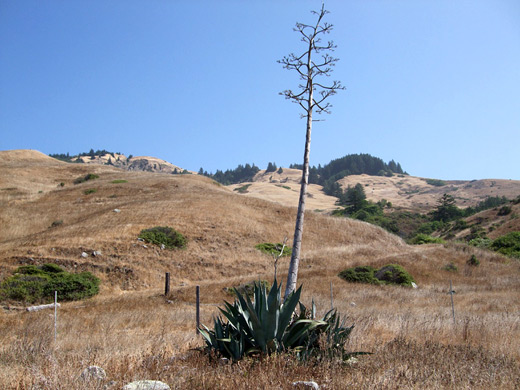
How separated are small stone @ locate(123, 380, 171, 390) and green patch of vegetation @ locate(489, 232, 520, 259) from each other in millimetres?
42246

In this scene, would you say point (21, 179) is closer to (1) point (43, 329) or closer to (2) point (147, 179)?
(2) point (147, 179)

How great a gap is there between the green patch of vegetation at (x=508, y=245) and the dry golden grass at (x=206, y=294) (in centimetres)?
566

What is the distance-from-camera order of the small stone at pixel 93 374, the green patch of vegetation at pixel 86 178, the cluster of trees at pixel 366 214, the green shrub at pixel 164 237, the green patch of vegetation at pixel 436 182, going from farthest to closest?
the green patch of vegetation at pixel 436 182 → the cluster of trees at pixel 366 214 → the green patch of vegetation at pixel 86 178 → the green shrub at pixel 164 237 → the small stone at pixel 93 374

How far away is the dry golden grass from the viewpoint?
579 centimetres

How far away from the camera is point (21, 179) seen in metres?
65.2

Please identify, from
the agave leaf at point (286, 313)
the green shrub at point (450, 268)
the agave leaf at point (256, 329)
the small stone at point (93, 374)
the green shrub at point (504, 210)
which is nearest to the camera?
the small stone at point (93, 374)

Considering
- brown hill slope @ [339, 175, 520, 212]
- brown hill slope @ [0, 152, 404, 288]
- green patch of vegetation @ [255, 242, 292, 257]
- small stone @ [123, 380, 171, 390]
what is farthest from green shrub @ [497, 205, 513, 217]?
small stone @ [123, 380, 171, 390]

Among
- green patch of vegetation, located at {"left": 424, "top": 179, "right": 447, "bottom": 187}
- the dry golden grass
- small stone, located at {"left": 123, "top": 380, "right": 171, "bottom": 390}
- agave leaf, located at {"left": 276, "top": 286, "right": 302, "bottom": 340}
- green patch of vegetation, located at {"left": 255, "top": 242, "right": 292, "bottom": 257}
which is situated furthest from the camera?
green patch of vegetation, located at {"left": 424, "top": 179, "right": 447, "bottom": 187}

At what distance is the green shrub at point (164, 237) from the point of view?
33.4 meters

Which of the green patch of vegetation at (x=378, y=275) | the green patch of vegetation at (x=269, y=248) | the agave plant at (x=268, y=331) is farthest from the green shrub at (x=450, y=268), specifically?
the agave plant at (x=268, y=331)

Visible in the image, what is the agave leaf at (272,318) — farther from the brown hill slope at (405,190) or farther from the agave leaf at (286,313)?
the brown hill slope at (405,190)

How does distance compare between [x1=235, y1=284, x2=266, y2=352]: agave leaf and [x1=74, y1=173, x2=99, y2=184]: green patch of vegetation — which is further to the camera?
[x1=74, y1=173, x2=99, y2=184]: green patch of vegetation

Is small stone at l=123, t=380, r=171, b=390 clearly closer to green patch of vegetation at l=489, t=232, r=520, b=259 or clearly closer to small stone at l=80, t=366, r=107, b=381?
small stone at l=80, t=366, r=107, b=381

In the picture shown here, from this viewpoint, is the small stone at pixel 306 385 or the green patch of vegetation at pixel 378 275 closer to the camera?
the small stone at pixel 306 385
